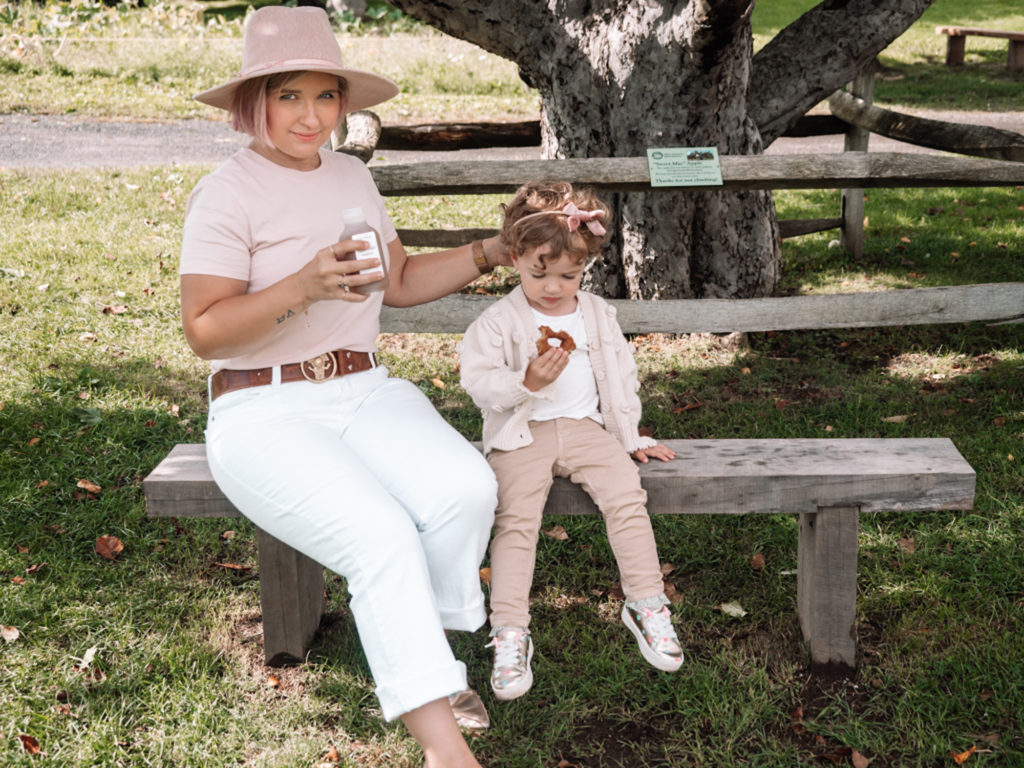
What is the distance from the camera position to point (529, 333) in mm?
3004

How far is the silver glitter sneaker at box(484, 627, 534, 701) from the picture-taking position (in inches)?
101

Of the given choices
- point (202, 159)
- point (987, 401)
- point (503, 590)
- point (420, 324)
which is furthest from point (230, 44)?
point (503, 590)

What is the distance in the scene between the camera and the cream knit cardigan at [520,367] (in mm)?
2891

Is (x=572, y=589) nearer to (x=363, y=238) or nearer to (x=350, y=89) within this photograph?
(x=363, y=238)

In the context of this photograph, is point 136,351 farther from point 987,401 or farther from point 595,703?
point 987,401

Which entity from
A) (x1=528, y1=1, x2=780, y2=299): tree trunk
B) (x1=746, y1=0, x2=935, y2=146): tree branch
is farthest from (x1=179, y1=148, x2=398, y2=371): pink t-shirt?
(x1=746, y1=0, x2=935, y2=146): tree branch

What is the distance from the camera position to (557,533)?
3799 millimetres

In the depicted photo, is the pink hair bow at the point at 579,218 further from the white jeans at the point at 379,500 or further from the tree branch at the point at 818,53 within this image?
the tree branch at the point at 818,53

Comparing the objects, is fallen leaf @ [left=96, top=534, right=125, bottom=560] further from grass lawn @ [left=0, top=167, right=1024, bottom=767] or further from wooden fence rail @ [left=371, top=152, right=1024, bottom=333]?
wooden fence rail @ [left=371, top=152, right=1024, bottom=333]

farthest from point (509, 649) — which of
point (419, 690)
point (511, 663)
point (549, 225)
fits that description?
point (549, 225)

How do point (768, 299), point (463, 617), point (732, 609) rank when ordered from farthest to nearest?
1. point (768, 299)
2. point (732, 609)
3. point (463, 617)

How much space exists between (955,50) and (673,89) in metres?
12.0

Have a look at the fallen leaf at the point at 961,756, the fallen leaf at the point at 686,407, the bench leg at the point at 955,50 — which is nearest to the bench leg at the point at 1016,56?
the bench leg at the point at 955,50

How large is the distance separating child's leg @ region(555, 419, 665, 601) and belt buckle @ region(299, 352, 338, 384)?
2.20 feet
